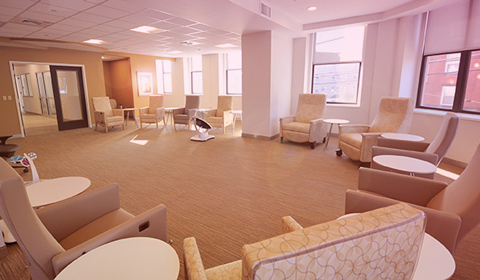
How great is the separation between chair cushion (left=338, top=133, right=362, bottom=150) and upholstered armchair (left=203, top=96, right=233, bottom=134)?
3379 mm

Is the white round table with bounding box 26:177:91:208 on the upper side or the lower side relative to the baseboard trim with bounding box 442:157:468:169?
upper

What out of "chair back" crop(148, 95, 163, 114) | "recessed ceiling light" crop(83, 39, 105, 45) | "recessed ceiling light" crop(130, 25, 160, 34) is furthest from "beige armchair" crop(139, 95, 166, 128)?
"recessed ceiling light" crop(130, 25, 160, 34)

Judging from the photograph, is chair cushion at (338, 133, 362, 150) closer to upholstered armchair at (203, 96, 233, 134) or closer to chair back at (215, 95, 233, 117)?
upholstered armchair at (203, 96, 233, 134)

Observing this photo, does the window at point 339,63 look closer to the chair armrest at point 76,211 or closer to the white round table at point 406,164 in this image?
the white round table at point 406,164

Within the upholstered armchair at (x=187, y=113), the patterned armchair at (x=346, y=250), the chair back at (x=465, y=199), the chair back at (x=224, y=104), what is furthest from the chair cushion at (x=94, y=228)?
the upholstered armchair at (x=187, y=113)

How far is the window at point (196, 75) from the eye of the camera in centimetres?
1057

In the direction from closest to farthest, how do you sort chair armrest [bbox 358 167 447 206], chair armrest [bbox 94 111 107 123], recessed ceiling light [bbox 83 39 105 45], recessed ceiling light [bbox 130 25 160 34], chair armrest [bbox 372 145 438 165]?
chair armrest [bbox 358 167 447 206] → chair armrest [bbox 372 145 438 165] → recessed ceiling light [bbox 130 25 160 34] → recessed ceiling light [bbox 83 39 105 45] → chair armrest [bbox 94 111 107 123]

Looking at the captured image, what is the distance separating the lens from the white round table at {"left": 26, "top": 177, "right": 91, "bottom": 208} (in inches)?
70.9

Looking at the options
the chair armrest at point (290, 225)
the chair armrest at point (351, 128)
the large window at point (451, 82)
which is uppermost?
the large window at point (451, 82)

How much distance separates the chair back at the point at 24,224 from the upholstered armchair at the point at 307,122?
15.6ft

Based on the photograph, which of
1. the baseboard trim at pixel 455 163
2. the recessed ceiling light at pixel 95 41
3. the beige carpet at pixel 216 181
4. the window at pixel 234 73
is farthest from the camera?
the window at pixel 234 73

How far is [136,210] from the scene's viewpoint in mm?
2809

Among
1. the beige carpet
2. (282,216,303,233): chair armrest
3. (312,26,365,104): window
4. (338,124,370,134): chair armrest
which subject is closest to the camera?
(282,216,303,233): chair armrest

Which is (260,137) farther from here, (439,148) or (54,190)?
(54,190)
